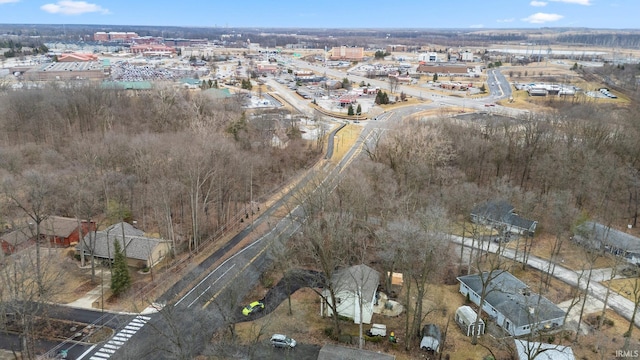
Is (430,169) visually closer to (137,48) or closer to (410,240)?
(410,240)

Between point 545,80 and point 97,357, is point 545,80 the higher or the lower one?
the higher one

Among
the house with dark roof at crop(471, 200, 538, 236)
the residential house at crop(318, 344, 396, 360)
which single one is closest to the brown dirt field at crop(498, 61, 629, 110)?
the house with dark roof at crop(471, 200, 538, 236)

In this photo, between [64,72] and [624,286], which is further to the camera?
[64,72]

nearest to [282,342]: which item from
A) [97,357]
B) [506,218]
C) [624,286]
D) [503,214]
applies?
[97,357]

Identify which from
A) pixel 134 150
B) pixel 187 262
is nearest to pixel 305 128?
pixel 134 150

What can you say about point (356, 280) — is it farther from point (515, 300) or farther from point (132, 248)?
point (132, 248)

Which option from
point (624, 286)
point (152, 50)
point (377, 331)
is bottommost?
point (624, 286)

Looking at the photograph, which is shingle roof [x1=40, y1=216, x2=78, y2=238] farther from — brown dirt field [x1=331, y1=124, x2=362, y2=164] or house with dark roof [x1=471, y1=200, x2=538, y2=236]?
house with dark roof [x1=471, y1=200, x2=538, y2=236]

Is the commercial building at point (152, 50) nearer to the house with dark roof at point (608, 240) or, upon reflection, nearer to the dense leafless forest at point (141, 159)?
the dense leafless forest at point (141, 159)
